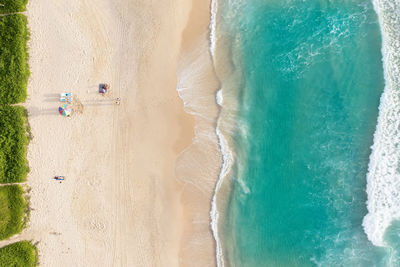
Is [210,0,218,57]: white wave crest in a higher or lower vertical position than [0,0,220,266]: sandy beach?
higher

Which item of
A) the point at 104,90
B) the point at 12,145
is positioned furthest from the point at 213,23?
the point at 12,145

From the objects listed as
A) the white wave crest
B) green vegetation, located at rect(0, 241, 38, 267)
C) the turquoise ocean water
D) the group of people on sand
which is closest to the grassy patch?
green vegetation, located at rect(0, 241, 38, 267)

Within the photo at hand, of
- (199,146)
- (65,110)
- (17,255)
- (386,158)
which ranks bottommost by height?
(17,255)

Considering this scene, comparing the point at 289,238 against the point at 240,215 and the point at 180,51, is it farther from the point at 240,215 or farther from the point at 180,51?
the point at 180,51

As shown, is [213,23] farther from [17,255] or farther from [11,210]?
[17,255]

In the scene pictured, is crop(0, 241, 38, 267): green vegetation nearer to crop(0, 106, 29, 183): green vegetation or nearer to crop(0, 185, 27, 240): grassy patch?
crop(0, 185, 27, 240): grassy patch

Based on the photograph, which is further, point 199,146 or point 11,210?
point 11,210

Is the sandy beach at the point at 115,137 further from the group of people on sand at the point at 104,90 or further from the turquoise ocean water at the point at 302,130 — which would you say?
the turquoise ocean water at the point at 302,130

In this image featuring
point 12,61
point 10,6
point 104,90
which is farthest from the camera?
point 10,6
